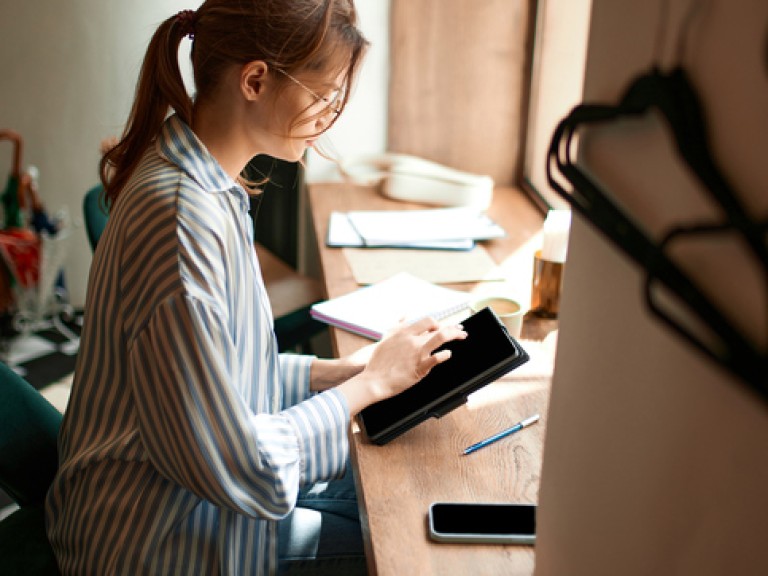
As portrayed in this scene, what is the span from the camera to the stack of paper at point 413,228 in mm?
1834

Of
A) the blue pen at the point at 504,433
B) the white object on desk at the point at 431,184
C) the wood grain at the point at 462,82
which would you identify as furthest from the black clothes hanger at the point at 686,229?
the wood grain at the point at 462,82

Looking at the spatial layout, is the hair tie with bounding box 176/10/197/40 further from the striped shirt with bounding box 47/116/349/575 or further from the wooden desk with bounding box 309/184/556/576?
the wooden desk with bounding box 309/184/556/576

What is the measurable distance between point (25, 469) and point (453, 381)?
585 mm

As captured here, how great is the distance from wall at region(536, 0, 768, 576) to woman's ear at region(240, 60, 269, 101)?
1.75 ft

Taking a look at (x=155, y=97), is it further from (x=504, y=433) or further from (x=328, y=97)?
(x=504, y=433)

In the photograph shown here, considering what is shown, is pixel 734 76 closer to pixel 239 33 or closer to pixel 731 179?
pixel 731 179

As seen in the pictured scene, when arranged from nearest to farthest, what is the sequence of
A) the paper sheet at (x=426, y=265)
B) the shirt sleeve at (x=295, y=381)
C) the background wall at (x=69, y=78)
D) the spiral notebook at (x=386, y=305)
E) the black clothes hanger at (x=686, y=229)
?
the black clothes hanger at (x=686, y=229) → the shirt sleeve at (x=295, y=381) → the spiral notebook at (x=386, y=305) → the paper sheet at (x=426, y=265) → the background wall at (x=69, y=78)

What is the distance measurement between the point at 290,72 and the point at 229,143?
0.13 metres

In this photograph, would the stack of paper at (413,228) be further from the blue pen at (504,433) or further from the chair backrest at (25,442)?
the chair backrest at (25,442)

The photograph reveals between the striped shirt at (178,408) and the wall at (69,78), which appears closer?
the striped shirt at (178,408)

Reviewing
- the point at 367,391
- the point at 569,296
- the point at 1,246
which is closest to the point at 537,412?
the point at 367,391

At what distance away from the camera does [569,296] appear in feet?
2.14

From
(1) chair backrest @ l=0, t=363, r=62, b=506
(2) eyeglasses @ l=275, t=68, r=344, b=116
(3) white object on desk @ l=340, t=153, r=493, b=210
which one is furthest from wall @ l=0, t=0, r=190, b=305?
(1) chair backrest @ l=0, t=363, r=62, b=506

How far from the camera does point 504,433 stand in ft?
3.57
